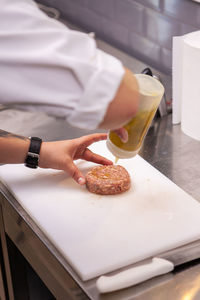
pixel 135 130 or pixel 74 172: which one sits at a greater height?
pixel 135 130

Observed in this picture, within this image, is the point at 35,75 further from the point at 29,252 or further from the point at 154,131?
the point at 154,131

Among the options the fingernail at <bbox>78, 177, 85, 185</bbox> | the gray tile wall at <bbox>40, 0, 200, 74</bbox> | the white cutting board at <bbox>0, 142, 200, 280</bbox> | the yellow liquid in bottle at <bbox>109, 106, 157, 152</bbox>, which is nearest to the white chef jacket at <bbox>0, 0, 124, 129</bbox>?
the yellow liquid in bottle at <bbox>109, 106, 157, 152</bbox>

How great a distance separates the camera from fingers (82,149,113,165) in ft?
4.52

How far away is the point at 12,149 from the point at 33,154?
0.17ft

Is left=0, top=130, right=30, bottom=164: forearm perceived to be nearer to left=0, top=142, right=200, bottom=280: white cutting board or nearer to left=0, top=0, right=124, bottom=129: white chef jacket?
left=0, top=142, right=200, bottom=280: white cutting board

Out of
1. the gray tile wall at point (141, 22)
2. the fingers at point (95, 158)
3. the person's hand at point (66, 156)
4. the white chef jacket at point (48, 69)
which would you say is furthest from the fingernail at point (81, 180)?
the gray tile wall at point (141, 22)

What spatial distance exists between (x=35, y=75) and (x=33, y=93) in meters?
0.03

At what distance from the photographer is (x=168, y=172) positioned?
55.8 inches

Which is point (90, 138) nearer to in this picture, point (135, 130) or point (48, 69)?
point (135, 130)

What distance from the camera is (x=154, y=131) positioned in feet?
5.33

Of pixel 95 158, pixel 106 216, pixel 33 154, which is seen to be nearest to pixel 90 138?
pixel 95 158

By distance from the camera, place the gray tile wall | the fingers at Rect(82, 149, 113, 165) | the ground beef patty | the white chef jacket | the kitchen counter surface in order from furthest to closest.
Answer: the gray tile wall, the fingers at Rect(82, 149, 113, 165), the ground beef patty, the kitchen counter surface, the white chef jacket

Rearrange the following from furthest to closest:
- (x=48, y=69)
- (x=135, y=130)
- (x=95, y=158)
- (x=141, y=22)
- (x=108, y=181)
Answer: (x=141, y=22) < (x=95, y=158) < (x=108, y=181) < (x=135, y=130) < (x=48, y=69)

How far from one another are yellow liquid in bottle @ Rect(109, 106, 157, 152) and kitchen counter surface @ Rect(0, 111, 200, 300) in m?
0.24
